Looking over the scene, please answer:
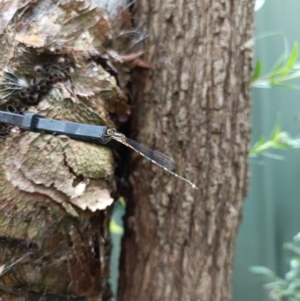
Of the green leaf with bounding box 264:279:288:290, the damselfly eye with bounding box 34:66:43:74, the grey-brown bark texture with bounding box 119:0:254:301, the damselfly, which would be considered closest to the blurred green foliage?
the green leaf with bounding box 264:279:288:290

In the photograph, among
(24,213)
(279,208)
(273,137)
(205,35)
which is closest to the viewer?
(24,213)

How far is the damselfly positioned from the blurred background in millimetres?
582

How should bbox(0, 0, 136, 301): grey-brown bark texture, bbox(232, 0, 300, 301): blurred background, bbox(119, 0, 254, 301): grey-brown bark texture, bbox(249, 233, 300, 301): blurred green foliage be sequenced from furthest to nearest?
bbox(232, 0, 300, 301): blurred background
bbox(249, 233, 300, 301): blurred green foliage
bbox(119, 0, 254, 301): grey-brown bark texture
bbox(0, 0, 136, 301): grey-brown bark texture

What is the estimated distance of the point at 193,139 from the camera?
2.43 ft

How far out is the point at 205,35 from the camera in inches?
28.8

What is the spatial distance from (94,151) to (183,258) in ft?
0.87

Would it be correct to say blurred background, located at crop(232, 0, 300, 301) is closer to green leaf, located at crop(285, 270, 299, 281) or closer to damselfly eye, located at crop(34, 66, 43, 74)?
green leaf, located at crop(285, 270, 299, 281)

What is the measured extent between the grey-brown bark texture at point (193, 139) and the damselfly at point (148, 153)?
0.12 feet

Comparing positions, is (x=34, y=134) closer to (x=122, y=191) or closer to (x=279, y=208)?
(x=122, y=191)

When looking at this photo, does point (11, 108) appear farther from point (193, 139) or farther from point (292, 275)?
point (292, 275)

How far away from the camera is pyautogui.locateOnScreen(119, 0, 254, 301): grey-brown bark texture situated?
2.41 feet

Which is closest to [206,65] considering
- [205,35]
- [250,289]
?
[205,35]

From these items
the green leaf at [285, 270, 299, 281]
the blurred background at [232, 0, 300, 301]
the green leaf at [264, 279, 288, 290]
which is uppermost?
the blurred background at [232, 0, 300, 301]

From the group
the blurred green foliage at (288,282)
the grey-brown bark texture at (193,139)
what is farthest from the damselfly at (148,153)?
the blurred green foliage at (288,282)
